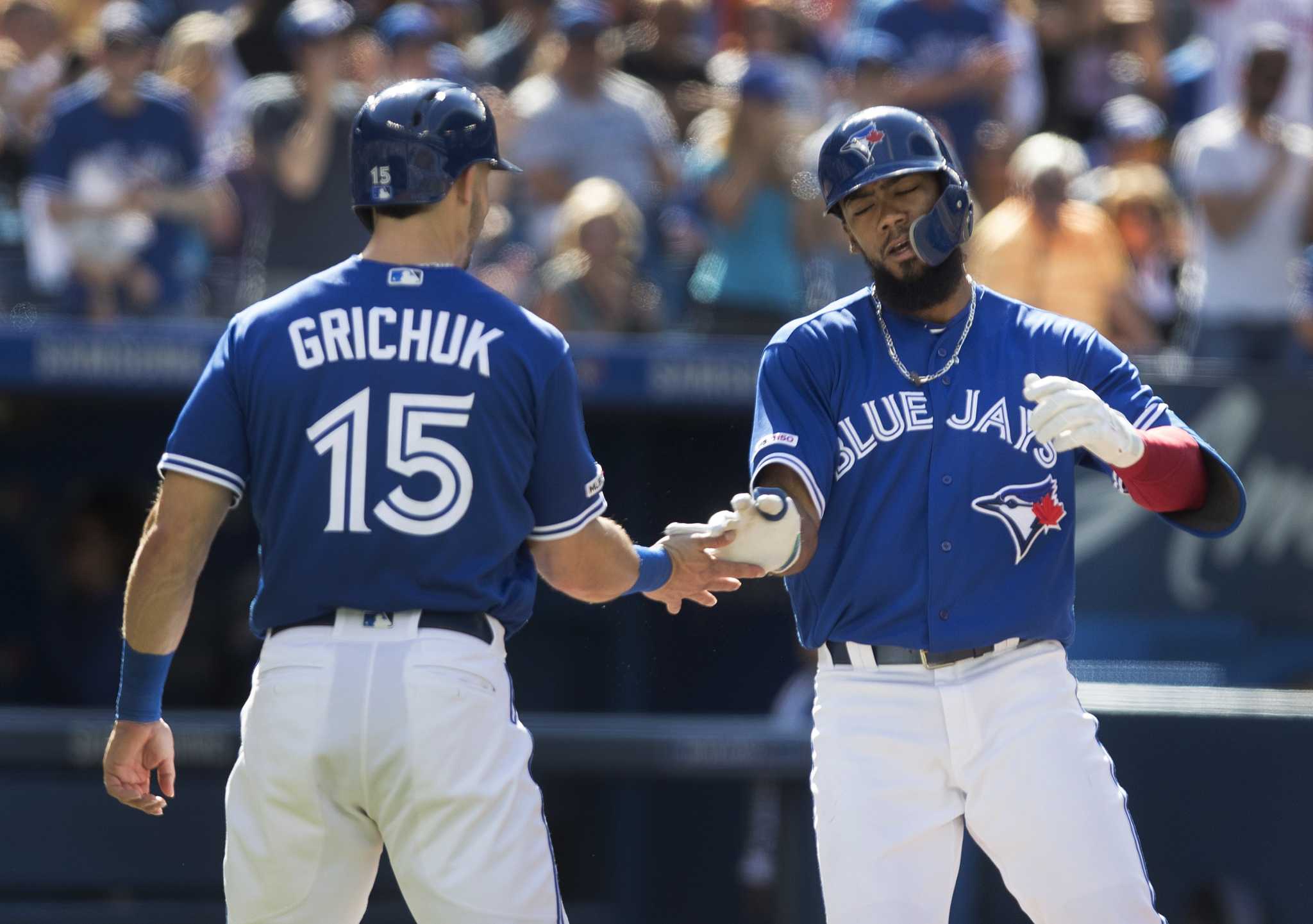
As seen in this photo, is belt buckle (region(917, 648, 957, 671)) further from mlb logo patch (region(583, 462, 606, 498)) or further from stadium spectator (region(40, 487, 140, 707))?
stadium spectator (region(40, 487, 140, 707))

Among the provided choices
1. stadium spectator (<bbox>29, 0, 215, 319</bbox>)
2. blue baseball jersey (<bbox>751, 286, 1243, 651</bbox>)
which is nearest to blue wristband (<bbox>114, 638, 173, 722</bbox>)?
blue baseball jersey (<bbox>751, 286, 1243, 651</bbox>)

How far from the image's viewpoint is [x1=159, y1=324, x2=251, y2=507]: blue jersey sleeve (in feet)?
10.8

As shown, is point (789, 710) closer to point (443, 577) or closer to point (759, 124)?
point (759, 124)

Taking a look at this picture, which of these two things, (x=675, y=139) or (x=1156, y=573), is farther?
(x=675, y=139)

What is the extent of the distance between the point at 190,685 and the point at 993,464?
4.64m

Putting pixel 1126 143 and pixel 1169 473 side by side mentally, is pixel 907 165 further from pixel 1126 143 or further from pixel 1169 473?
pixel 1126 143

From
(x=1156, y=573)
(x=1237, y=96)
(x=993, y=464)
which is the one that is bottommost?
(x=1156, y=573)

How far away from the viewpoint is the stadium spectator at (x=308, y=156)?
751 cm

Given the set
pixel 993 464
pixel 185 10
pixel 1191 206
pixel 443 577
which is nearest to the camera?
pixel 443 577

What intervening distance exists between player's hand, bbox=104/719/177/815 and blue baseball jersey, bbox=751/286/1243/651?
4.06 ft

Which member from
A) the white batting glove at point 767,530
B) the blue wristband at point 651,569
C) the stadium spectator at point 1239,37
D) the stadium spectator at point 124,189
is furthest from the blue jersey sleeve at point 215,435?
the stadium spectator at point 1239,37

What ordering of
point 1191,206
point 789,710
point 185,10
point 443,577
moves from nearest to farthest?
1. point 443,577
2. point 789,710
3. point 1191,206
4. point 185,10

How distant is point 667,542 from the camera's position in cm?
383

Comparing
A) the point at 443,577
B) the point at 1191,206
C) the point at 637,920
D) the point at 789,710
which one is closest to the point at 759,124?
the point at 1191,206
